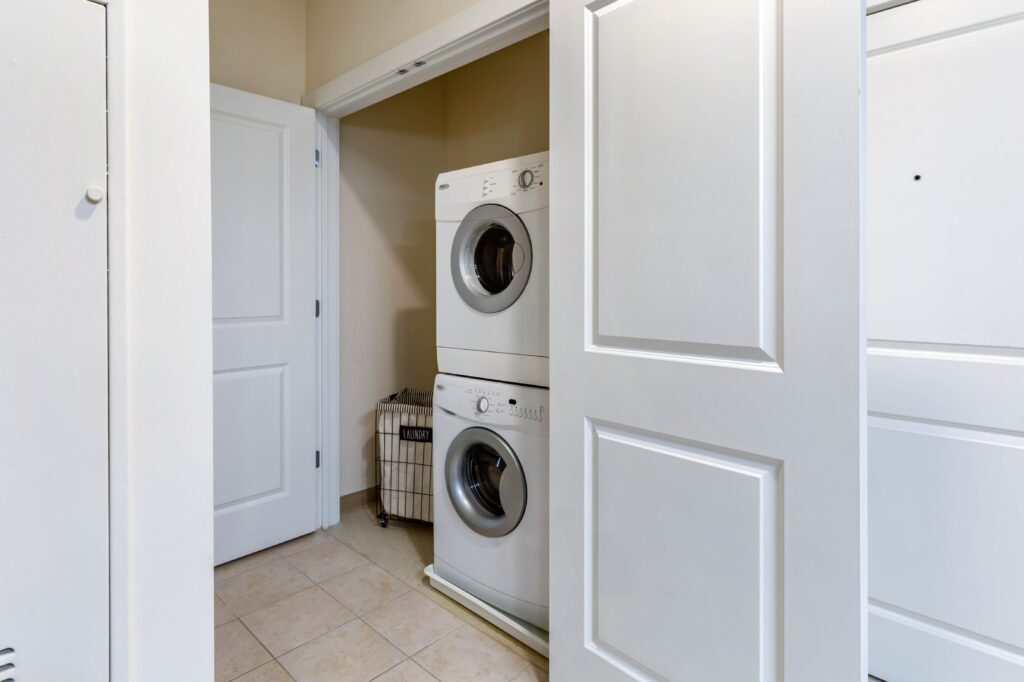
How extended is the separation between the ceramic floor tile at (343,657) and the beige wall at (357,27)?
2.21m

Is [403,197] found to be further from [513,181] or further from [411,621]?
[411,621]

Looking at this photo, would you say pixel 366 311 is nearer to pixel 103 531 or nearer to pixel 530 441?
pixel 530 441

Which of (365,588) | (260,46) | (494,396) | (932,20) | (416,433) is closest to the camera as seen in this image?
(932,20)

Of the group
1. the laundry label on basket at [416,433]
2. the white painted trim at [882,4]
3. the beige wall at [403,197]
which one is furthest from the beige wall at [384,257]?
the white painted trim at [882,4]

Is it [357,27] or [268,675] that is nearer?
[268,675]

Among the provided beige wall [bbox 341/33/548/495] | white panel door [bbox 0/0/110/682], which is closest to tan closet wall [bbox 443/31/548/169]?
beige wall [bbox 341/33/548/495]

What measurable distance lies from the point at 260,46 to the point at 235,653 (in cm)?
253

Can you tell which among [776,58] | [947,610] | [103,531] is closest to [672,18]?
[776,58]

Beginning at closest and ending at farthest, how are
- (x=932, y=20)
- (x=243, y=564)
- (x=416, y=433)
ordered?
(x=932, y=20)
(x=243, y=564)
(x=416, y=433)

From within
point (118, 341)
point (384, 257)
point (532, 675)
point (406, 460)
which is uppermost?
point (384, 257)

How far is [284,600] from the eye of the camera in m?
2.00

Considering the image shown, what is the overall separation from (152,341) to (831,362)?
1211mm

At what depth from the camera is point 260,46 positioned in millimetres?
2416

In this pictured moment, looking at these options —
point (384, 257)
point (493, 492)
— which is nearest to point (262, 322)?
point (384, 257)
